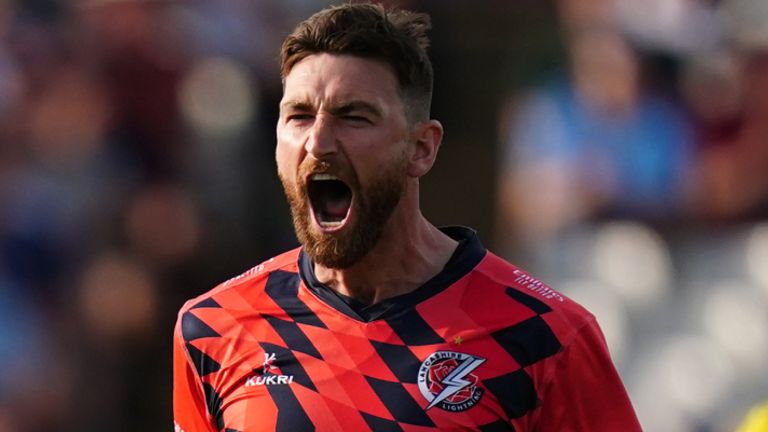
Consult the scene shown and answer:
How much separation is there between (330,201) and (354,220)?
0.13 m

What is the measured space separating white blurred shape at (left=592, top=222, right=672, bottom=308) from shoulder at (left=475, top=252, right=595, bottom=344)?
12.7 feet

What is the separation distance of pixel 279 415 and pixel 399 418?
0.33 metres

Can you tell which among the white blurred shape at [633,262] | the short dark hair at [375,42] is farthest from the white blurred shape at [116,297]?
the short dark hair at [375,42]

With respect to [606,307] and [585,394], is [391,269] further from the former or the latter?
[606,307]

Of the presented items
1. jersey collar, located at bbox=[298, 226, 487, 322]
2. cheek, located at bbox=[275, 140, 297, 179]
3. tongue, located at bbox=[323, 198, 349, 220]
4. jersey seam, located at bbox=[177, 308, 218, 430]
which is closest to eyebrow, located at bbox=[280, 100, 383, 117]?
cheek, located at bbox=[275, 140, 297, 179]

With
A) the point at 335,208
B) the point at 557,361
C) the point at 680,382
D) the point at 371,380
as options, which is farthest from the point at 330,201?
the point at 680,382

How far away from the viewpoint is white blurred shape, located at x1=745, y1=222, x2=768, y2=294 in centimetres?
745

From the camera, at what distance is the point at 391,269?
153 inches

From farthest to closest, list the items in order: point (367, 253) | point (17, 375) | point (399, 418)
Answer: point (17, 375) → point (367, 253) → point (399, 418)

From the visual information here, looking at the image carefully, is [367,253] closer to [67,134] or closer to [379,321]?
[379,321]

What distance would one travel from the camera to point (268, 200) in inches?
306

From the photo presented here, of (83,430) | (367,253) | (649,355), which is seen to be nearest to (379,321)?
(367,253)

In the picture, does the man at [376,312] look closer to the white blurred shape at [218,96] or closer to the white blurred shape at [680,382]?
the white blurred shape at [218,96]

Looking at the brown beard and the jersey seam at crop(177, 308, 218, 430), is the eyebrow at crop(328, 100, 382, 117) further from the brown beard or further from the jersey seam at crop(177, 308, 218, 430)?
the jersey seam at crop(177, 308, 218, 430)
